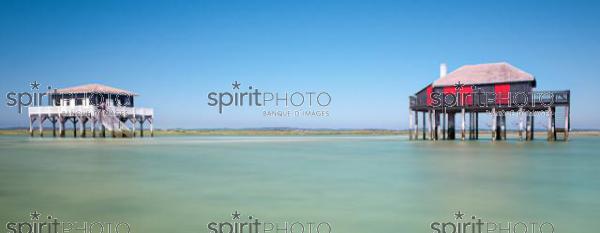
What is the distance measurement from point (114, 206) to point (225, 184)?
374 centimetres

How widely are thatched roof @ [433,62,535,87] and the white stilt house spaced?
112ft

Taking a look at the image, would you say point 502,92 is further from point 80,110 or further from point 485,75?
point 80,110

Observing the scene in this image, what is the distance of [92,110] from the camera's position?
51.8 m

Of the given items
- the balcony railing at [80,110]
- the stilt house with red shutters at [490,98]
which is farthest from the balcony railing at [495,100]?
the balcony railing at [80,110]

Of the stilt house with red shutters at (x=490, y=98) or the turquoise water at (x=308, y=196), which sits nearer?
the turquoise water at (x=308, y=196)

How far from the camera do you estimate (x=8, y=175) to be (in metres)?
14.2

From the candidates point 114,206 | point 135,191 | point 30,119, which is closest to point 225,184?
point 135,191

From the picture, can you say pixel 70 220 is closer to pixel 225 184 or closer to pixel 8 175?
pixel 225 184

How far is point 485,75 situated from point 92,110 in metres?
39.8

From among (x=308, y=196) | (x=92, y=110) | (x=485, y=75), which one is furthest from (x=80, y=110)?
(x=308, y=196)

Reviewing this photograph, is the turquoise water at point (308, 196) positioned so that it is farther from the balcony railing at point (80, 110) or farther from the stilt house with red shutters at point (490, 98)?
the balcony railing at point (80, 110)

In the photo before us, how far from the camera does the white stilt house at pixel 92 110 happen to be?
5234cm

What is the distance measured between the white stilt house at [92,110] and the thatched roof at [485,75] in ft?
112

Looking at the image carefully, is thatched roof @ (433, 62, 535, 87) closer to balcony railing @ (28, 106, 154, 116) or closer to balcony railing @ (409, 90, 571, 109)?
balcony railing @ (409, 90, 571, 109)
